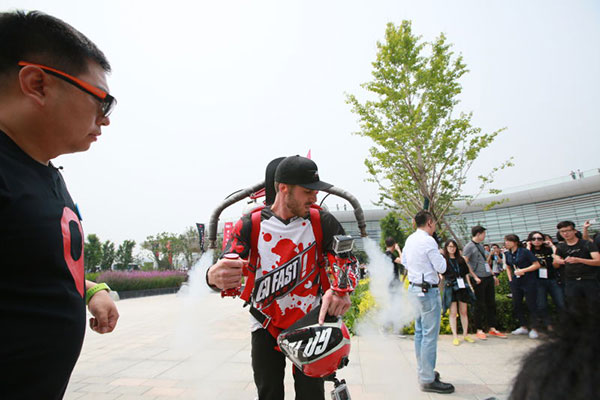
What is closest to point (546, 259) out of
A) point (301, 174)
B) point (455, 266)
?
point (455, 266)

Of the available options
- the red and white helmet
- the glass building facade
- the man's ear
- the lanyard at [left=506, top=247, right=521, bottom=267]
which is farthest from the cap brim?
the glass building facade

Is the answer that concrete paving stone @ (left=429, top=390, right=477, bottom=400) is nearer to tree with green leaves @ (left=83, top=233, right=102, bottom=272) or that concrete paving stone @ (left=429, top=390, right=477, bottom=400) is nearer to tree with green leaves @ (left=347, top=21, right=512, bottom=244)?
tree with green leaves @ (left=347, top=21, right=512, bottom=244)

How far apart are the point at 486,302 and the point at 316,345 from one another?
625cm

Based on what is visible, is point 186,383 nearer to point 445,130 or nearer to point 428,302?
point 428,302

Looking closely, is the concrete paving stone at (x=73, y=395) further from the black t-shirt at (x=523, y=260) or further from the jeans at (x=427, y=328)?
the black t-shirt at (x=523, y=260)

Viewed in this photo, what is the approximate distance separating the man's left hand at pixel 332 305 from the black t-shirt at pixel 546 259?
637cm

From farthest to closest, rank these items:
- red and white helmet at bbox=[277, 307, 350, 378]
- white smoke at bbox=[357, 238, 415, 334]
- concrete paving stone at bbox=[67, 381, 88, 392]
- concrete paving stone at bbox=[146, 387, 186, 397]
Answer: white smoke at bbox=[357, 238, 415, 334], concrete paving stone at bbox=[67, 381, 88, 392], concrete paving stone at bbox=[146, 387, 186, 397], red and white helmet at bbox=[277, 307, 350, 378]

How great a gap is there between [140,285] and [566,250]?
835 inches

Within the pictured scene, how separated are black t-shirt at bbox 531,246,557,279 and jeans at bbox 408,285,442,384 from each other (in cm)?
383

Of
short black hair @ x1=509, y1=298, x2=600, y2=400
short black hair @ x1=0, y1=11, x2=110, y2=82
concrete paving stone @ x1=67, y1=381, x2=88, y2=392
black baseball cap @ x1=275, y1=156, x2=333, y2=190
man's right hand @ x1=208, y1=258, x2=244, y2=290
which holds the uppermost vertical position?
short black hair @ x1=0, y1=11, x2=110, y2=82

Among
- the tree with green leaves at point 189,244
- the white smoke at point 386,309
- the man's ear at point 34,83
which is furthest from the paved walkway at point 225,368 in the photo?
the tree with green leaves at point 189,244

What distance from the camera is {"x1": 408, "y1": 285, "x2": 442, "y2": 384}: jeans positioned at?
386 centimetres

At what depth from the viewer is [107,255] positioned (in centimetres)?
3378

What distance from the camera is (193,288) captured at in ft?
9.60
